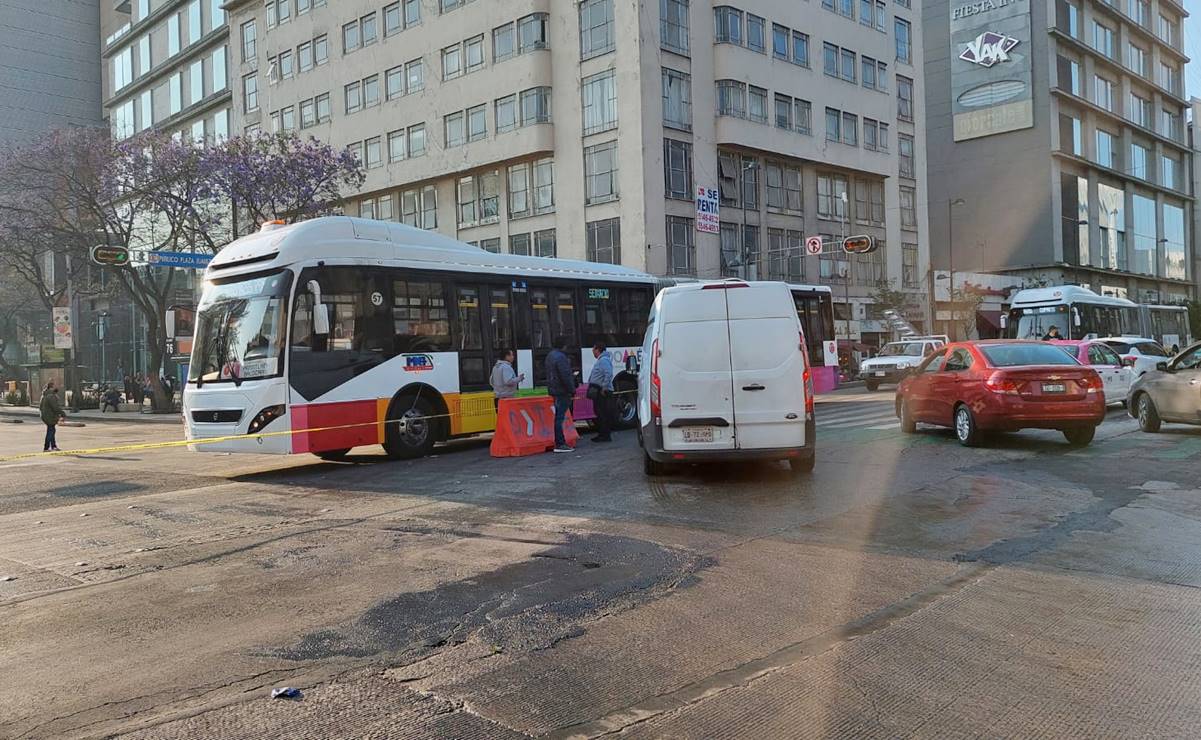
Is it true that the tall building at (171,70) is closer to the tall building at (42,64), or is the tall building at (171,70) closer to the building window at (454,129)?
the tall building at (42,64)

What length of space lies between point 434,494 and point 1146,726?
7914 millimetres

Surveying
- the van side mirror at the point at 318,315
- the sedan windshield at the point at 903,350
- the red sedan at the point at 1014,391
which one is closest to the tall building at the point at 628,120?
the sedan windshield at the point at 903,350

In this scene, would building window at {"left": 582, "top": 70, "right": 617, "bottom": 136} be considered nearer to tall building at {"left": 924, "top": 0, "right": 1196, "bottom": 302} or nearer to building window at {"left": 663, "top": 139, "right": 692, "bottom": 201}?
building window at {"left": 663, "top": 139, "right": 692, "bottom": 201}

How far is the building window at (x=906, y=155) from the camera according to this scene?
57812 millimetres

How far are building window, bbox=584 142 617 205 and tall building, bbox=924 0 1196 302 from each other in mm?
31962

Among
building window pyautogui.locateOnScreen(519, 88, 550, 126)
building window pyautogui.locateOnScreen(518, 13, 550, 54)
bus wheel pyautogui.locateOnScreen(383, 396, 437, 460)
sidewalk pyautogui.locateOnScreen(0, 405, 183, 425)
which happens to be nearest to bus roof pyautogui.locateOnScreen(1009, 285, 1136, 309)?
building window pyautogui.locateOnScreen(519, 88, 550, 126)

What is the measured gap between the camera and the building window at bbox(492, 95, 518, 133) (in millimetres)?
44750

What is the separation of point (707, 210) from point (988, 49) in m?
39.6

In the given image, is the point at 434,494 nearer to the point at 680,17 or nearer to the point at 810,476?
the point at 810,476

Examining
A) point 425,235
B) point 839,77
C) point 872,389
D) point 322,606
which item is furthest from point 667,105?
point 322,606

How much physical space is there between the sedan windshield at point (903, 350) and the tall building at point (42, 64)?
83.3 m

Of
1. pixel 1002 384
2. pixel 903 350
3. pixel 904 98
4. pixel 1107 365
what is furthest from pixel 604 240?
pixel 1002 384

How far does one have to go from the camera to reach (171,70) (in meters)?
67.3

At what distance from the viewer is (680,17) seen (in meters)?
42.8
